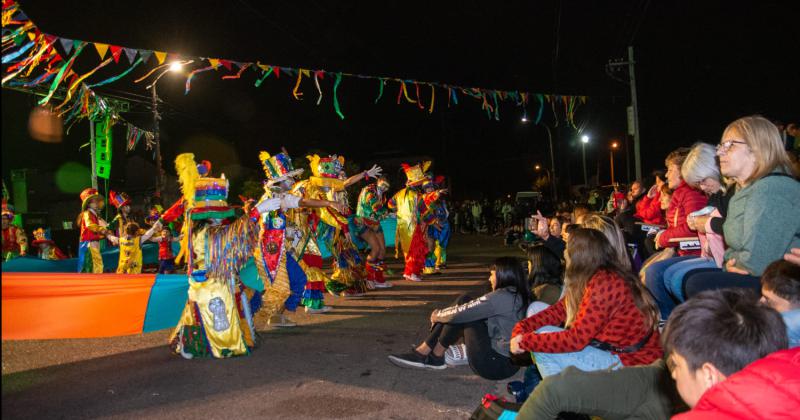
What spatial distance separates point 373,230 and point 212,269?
5.14 meters

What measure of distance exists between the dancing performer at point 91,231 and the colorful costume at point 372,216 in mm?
4267

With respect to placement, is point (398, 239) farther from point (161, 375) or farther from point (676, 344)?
point (676, 344)

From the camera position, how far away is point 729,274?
10.4 ft

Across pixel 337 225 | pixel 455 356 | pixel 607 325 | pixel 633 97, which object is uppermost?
pixel 633 97

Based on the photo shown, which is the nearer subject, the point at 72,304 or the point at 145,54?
the point at 72,304

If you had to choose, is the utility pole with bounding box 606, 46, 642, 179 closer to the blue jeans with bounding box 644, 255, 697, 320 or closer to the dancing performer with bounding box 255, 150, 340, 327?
the dancing performer with bounding box 255, 150, 340, 327

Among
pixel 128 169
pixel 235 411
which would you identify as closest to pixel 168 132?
pixel 128 169

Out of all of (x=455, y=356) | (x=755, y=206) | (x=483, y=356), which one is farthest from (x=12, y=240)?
(x=755, y=206)

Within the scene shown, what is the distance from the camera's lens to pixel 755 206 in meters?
3.02

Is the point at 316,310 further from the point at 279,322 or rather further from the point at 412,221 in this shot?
the point at 412,221

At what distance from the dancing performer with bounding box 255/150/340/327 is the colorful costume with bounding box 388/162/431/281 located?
10.9ft

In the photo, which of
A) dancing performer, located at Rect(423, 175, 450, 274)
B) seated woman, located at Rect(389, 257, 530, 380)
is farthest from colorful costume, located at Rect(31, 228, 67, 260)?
seated woman, located at Rect(389, 257, 530, 380)

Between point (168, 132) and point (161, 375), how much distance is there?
2745cm

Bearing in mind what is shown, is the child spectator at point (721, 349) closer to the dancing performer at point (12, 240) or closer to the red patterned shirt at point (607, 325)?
the red patterned shirt at point (607, 325)
